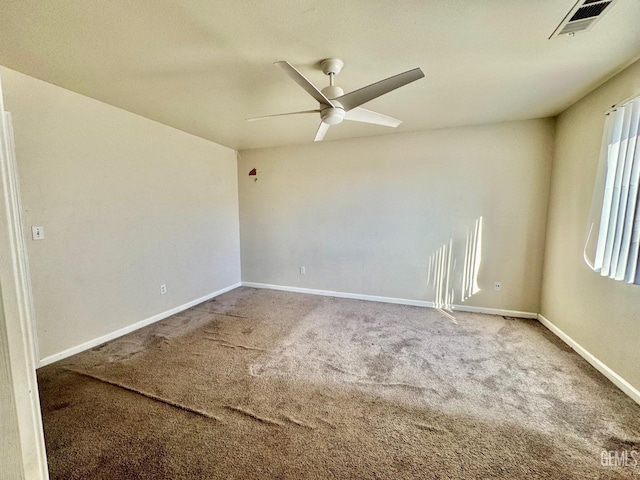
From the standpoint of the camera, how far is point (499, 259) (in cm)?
345

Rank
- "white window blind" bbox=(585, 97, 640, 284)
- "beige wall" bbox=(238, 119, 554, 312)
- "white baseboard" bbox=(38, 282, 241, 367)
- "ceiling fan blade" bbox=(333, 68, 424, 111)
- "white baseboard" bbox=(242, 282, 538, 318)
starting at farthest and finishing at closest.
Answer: "white baseboard" bbox=(242, 282, 538, 318) → "beige wall" bbox=(238, 119, 554, 312) → "white baseboard" bbox=(38, 282, 241, 367) → "white window blind" bbox=(585, 97, 640, 284) → "ceiling fan blade" bbox=(333, 68, 424, 111)

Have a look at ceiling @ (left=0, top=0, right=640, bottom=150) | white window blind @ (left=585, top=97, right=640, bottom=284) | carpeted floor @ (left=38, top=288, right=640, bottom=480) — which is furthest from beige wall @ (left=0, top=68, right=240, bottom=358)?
white window blind @ (left=585, top=97, right=640, bottom=284)

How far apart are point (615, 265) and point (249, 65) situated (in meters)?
3.22

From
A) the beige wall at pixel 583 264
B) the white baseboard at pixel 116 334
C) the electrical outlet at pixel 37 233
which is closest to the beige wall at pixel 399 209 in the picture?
the beige wall at pixel 583 264

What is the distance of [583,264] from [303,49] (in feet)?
10.2

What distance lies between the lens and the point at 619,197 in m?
2.07

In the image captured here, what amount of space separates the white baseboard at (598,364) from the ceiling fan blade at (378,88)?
2.71 m

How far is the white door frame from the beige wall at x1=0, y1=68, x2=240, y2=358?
8.04 feet

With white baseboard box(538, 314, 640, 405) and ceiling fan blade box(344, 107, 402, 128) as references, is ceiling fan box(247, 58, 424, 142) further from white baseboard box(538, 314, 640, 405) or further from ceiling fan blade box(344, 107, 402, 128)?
white baseboard box(538, 314, 640, 405)

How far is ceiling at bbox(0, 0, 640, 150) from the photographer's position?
A: 1498mm

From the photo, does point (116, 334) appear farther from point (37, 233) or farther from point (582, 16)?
point (582, 16)

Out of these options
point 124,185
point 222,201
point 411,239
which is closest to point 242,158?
point 222,201

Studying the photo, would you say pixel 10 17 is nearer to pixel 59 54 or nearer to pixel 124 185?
pixel 59 54

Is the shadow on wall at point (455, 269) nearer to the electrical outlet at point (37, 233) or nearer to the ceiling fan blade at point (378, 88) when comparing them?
the ceiling fan blade at point (378, 88)
